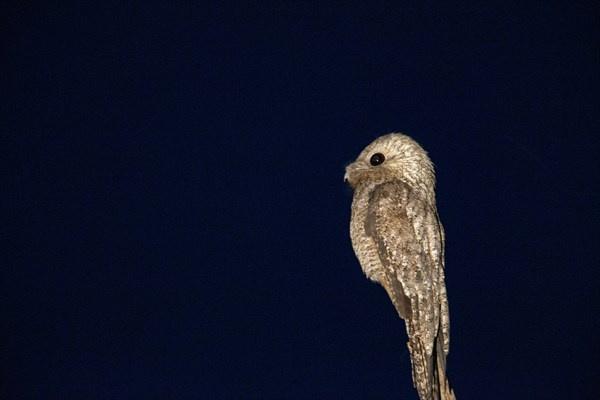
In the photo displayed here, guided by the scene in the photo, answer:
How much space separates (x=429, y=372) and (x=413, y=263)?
13.3 inches

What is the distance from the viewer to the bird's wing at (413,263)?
1.89 m

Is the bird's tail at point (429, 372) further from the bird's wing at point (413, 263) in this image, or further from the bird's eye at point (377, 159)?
the bird's eye at point (377, 159)

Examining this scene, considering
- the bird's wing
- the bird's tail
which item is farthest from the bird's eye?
the bird's tail

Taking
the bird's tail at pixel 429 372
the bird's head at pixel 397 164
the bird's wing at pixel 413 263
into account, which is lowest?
the bird's tail at pixel 429 372

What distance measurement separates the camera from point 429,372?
1885 millimetres

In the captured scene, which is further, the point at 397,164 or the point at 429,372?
the point at 397,164

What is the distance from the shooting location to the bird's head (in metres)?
1.99

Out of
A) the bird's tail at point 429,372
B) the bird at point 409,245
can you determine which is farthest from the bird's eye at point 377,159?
the bird's tail at point 429,372

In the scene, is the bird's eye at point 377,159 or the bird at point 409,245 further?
the bird's eye at point 377,159

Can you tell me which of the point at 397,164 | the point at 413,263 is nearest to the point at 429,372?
the point at 413,263

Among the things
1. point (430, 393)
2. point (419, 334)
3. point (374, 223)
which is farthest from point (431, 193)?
point (430, 393)

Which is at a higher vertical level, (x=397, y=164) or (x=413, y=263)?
(x=397, y=164)

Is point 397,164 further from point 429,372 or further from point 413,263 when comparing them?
point 429,372

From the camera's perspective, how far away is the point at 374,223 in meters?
1.93
